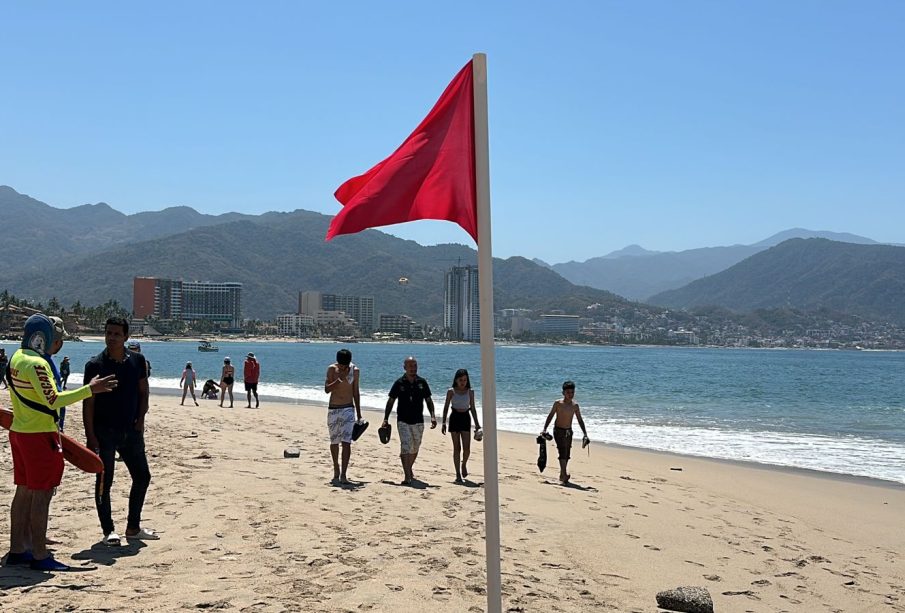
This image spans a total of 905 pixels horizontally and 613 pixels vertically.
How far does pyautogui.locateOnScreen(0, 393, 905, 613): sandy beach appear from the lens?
5.23 m

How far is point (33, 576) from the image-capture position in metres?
5.28

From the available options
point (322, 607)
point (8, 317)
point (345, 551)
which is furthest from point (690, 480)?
point (8, 317)

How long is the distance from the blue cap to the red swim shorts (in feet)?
1.91

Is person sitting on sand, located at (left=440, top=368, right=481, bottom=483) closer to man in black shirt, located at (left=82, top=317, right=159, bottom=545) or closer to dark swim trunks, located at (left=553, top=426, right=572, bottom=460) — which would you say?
dark swim trunks, located at (left=553, top=426, right=572, bottom=460)

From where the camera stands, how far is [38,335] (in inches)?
214

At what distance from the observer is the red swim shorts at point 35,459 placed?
539 centimetres

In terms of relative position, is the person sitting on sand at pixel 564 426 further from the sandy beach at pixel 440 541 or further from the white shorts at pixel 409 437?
the white shorts at pixel 409 437

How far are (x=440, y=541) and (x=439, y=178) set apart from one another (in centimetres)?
383

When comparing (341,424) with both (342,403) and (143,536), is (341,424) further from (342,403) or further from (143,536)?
(143,536)

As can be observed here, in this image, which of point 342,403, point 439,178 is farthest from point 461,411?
point 439,178

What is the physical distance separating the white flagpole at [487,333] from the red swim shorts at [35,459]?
133 inches

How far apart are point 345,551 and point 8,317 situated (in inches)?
5594

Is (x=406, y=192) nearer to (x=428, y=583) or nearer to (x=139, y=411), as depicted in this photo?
(x=428, y=583)

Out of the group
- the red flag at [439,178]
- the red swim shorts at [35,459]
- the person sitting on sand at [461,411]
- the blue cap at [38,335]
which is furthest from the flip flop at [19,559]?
the person sitting on sand at [461,411]
